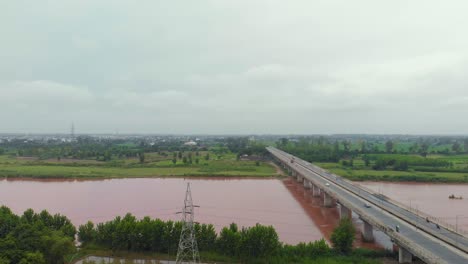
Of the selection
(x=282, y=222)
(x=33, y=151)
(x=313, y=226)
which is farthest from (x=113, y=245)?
(x=33, y=151)

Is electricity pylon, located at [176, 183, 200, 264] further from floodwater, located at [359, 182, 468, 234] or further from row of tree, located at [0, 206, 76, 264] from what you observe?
floodwater, located at [359, 182, 468, 234]

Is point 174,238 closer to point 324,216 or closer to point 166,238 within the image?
point 166,238

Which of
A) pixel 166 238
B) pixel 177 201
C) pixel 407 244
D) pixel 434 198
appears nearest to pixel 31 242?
pixel 166 238

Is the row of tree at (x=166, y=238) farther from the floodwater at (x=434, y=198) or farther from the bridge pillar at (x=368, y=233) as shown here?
the floodwater at (x=434, y=198)

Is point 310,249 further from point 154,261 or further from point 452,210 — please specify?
point 452,210

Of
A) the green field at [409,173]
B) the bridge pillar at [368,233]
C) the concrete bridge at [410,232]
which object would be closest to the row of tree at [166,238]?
the concrete bridge at [410,232]
